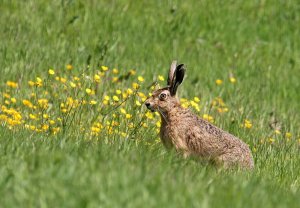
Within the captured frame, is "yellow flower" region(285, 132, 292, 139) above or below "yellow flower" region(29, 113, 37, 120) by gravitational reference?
below

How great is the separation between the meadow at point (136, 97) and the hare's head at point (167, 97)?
0.88 ft

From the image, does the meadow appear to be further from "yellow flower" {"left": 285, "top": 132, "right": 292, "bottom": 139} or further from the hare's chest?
the hare's chest

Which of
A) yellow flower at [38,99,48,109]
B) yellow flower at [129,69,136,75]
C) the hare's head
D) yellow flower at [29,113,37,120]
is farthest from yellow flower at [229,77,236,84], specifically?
yellow flower at [29,113,37,120]

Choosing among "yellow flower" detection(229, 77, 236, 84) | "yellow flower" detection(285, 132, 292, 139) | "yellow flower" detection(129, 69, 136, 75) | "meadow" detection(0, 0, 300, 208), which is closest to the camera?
"meadow" detection(0, 0, 300, 208)

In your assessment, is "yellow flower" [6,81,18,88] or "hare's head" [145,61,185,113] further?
"yellow flower" [6,81,18,88]

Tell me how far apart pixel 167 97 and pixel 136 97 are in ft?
4.44

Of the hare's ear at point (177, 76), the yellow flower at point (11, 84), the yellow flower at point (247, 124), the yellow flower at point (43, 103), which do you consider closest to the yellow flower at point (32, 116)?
the yellow flower at point (43, 103)

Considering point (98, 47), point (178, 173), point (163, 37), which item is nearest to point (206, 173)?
point (178, 173)

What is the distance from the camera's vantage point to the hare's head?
25.8 ft

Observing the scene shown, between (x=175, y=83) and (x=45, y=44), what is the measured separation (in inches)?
140

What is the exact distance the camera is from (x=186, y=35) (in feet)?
42.1

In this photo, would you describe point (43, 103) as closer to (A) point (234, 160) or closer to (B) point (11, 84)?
(B) point (11, 84)

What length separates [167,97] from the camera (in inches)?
315

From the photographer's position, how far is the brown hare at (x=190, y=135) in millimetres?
7754
